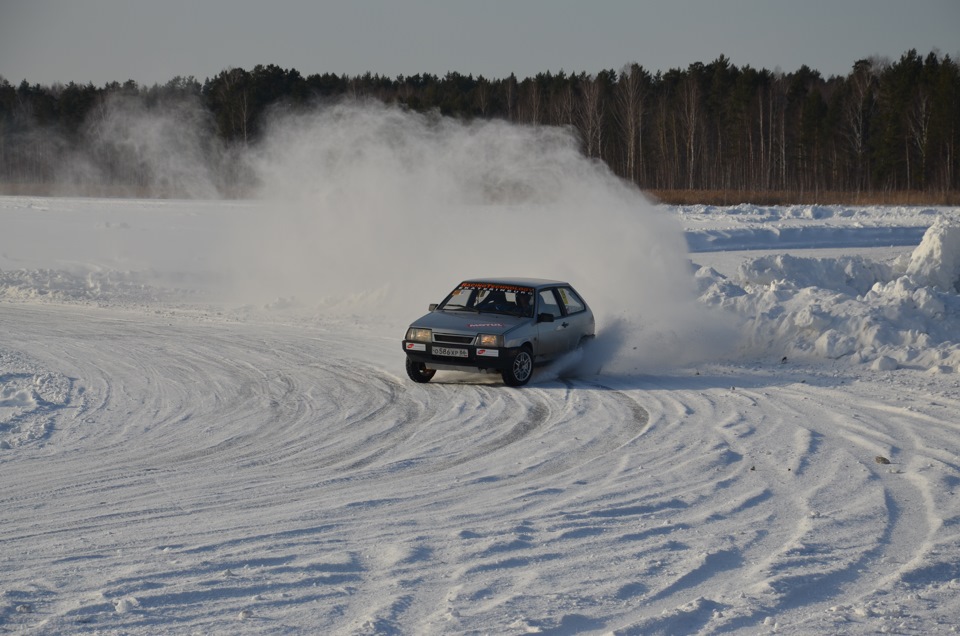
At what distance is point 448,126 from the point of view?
1010 inches

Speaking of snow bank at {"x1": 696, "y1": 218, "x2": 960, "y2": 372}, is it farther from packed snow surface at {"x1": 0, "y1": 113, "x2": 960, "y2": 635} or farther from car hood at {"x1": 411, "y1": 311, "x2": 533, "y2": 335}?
car hood at {"x1": 411, "y1": 311, "x2": 533, "y2": 335}

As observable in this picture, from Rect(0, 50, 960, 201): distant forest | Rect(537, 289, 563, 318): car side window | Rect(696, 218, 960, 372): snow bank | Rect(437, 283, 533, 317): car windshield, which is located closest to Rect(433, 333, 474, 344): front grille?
Rect(437, 283, 533, 317): car windshield

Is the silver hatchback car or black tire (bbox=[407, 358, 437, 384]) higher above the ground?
the silver hatchback car

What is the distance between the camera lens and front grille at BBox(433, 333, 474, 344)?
Result: 13.2m

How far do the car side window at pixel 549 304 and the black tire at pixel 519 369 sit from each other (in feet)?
2.87

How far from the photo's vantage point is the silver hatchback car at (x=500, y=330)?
13.1m

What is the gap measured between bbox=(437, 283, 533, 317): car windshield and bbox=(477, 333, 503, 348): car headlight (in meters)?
0.95

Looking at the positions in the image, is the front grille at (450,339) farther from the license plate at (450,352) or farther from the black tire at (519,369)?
the black tire at (519,369)

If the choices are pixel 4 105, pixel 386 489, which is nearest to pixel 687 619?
pixel 386 489

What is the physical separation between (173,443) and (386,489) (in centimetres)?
282

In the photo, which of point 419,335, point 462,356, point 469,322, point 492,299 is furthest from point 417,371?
point 492,299

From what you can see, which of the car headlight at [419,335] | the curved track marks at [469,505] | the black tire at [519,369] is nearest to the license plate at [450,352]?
the car headlight at [419,335]

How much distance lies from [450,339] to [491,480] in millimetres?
4929

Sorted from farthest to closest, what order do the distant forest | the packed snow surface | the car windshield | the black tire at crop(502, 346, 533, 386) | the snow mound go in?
the distant forest → the snow mound → the car windshield → the black tire at crop(502, 346, 533, 386) → the packed snow surface
